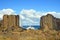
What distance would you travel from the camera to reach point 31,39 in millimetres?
40500

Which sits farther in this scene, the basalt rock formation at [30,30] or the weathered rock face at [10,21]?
the weathered rock face at [10,21]

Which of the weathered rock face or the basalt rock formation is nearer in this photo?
the basalt rock formation

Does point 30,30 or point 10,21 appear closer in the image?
point 30,30

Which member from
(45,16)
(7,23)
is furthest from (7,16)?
(45,16)

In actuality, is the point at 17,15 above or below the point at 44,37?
above

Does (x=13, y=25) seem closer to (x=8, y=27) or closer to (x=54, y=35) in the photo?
(x=8, y=27)

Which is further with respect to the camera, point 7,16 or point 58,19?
point 58,19

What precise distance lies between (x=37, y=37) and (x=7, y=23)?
883 inches

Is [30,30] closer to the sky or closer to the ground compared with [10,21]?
closer to the ground

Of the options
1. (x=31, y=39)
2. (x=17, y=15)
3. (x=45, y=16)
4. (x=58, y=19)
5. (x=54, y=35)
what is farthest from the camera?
(x=58, y=19)

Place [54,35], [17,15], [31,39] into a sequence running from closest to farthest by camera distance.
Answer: [31,39], [54,35], [17,15]

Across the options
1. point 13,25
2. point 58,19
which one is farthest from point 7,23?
point 58,19

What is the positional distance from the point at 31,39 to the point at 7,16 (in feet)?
79.7

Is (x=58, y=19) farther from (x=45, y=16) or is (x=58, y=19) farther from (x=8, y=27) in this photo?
(x=8, y=27)
